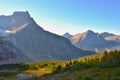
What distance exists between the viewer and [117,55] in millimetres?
122750

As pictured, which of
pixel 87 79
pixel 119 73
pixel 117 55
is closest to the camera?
pixel 87 79

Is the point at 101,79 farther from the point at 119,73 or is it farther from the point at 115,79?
the point at 119,73

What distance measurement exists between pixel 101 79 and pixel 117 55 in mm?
61047

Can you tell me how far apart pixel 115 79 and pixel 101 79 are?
3.84 m

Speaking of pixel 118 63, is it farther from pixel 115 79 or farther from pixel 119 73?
pixel 115 79

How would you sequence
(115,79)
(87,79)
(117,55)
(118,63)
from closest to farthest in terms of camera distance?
(115,79) → (87,79) → (118,63) → (117,55)

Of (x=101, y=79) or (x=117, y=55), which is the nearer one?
(x=101, y=79)

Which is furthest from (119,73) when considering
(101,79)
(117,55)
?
(117,55)

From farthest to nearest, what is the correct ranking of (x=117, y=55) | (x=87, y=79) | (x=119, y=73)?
(x=117, y=55) < (x=119, y=73) < (x=87, y=79)

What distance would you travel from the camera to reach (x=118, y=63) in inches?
4072

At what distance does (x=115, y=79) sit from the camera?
60.0m

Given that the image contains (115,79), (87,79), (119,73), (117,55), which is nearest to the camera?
(115,79)

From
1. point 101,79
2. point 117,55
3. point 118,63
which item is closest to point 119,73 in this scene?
point 101,79

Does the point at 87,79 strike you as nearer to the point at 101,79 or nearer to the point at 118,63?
the point at 101,79
